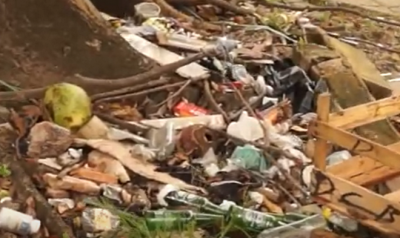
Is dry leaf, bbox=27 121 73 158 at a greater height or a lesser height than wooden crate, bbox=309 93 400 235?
lesser

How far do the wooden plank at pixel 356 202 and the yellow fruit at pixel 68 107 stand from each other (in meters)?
1.32

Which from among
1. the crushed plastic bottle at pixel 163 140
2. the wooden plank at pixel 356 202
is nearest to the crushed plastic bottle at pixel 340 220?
the wooden plank at pixel 356 202

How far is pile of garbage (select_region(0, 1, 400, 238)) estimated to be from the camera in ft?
11.9

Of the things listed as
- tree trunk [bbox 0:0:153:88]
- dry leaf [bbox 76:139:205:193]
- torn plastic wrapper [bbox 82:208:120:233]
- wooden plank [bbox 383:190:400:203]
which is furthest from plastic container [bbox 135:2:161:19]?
wooden plank [bbox 383:190:400:203]

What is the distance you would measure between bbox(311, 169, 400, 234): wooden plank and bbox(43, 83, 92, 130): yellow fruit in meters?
1.32

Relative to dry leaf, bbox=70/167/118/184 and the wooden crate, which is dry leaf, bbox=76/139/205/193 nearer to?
dry leaf, bbox=70/167/118/184

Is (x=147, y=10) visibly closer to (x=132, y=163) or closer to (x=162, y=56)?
(x=162, y=56)

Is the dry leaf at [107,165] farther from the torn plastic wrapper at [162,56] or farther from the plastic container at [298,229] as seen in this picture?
the torn plastic wrapper at [162,56]

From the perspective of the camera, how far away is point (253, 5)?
21.9 feet

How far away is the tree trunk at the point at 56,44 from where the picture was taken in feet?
14.8

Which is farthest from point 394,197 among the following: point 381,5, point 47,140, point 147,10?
point 381,5

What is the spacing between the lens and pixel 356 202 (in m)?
3.30

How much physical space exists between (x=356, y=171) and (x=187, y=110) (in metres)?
1.27

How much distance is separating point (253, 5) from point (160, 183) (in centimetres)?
305
